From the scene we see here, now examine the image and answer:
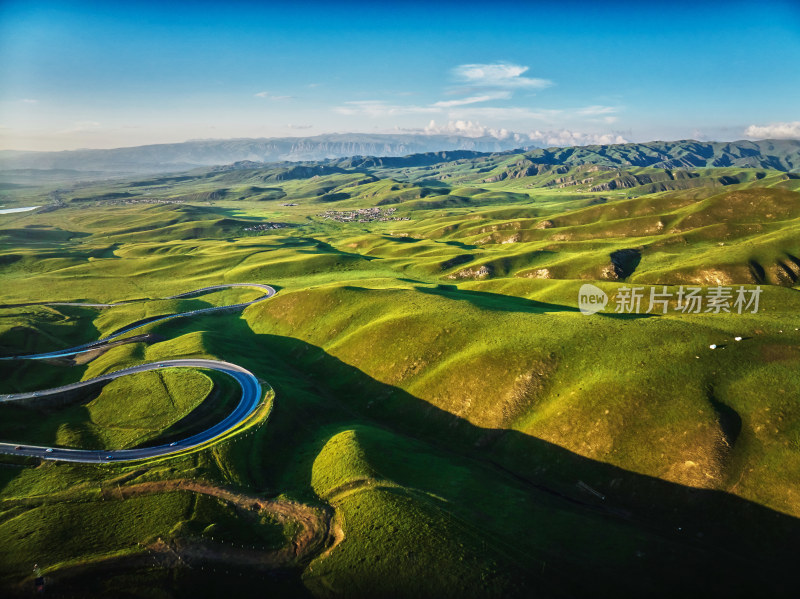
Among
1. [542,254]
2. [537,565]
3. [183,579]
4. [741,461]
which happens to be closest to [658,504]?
[741,461]

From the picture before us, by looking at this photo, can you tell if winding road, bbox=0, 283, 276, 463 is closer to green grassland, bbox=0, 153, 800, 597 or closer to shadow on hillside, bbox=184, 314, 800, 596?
green grassland, bbox=0, 153, 800, 597

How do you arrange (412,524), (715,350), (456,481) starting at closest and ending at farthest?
1. (412,524)
2. (456,481)
3. (715,350)

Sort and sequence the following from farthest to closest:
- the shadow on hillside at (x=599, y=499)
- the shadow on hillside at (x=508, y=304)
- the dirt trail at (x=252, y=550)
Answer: the shadow on hillside at (x=508, y=304), the dirt trail at (x=252, y=550), the shadow on hillside at (x=599, y=499)

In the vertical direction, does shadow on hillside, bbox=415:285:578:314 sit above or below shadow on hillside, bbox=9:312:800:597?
above

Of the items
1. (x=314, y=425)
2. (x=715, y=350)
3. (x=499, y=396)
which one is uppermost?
(x=715, y=350)

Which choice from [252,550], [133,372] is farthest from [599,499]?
[133,372]

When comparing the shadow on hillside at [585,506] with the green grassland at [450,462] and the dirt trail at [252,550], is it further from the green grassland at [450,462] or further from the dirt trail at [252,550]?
the dirt trail at [252,550]

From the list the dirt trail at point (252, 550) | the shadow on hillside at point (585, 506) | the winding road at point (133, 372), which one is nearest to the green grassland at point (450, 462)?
the shadow on hillside at point (585, 506)

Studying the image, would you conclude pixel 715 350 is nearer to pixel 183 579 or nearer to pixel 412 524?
pixel 412 524

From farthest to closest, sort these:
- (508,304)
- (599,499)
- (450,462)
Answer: (508,304)
(450,462)
(599,499)

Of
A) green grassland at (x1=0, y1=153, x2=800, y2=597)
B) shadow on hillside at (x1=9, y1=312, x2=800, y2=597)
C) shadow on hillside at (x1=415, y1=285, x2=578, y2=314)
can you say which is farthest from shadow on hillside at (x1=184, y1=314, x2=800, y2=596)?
shadow on hillside at (x1=415, y1=285, x2=578, y2=314)

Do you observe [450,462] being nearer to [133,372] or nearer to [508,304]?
[508,304]
